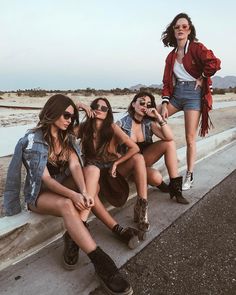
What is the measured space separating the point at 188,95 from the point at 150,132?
0.71 metres

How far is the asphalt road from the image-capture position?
2.47 m

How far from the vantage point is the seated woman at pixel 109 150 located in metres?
3.47

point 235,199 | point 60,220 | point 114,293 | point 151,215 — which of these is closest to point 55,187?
point 60,220

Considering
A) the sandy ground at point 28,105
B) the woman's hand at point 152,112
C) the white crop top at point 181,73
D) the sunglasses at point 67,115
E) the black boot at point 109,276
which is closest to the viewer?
the black boot at point 109,276

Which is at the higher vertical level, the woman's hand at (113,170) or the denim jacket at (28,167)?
the denim jacket at (28,167)

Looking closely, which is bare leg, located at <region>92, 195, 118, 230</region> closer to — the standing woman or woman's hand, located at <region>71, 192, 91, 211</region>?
woman's hand, located at <region>71, 192, 91, 211</region>

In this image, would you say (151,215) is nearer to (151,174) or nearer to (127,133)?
(151,174)

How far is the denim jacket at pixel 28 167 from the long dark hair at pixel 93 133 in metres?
0.65

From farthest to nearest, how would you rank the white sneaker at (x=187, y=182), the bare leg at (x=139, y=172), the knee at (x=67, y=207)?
the white sneaker at (x=187, y=182)
the bare leg at (x=139, y=172)
the knee at (x=67, y=207)

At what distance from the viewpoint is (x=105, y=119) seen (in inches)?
141

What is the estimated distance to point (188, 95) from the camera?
436 centimetres

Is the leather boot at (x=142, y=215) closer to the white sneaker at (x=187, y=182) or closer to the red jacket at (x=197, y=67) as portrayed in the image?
the white sneaker at (x=187, y=182)

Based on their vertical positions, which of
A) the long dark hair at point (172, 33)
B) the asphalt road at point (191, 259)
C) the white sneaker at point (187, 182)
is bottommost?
the white sneaker at point (187, 182)

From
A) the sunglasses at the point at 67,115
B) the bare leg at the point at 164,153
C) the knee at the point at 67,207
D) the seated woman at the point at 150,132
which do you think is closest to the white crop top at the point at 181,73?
the seated woman at the point at 150,132
